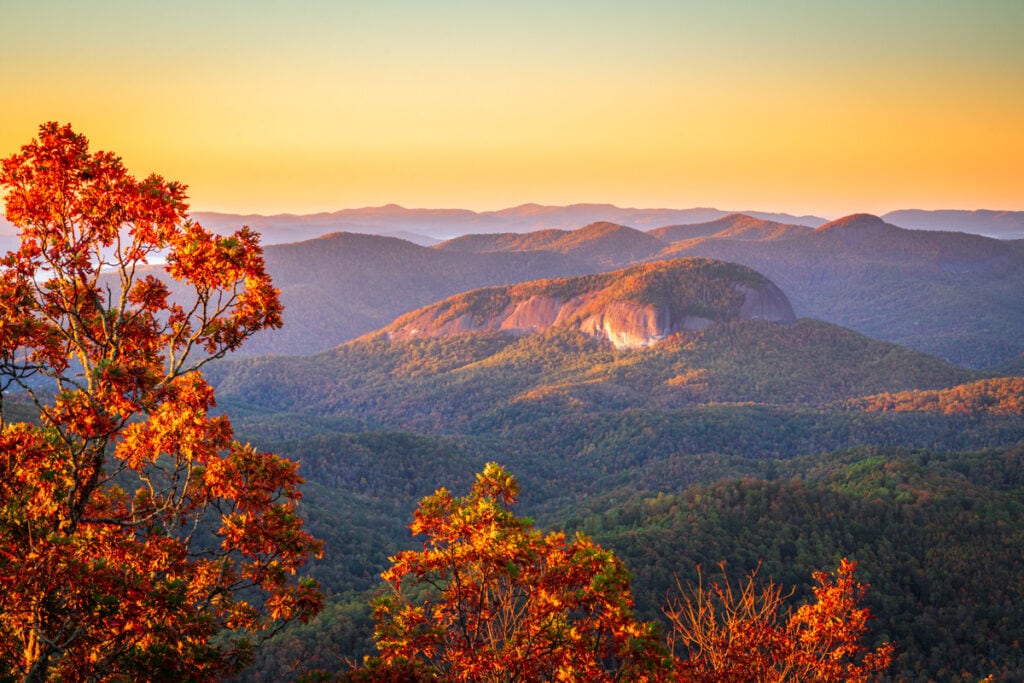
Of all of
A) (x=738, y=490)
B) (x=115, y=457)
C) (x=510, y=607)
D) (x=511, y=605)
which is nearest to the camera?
(x=115, y=457)

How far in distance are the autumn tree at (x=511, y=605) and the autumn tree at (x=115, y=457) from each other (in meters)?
2.50

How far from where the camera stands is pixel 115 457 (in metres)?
13.4

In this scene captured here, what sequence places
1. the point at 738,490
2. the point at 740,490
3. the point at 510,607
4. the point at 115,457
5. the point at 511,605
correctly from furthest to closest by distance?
the point at 740,490, the point at 738,490, the point at 511,605, the point at 510,607, the point at 115,457

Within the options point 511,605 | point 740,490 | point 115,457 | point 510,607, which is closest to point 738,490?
point 740,490

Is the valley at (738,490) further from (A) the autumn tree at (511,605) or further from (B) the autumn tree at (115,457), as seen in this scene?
(B) the autumn tree at (115,457)

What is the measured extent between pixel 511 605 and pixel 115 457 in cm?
896

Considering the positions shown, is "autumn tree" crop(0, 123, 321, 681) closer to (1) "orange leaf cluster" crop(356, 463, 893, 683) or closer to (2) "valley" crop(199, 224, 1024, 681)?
(1) "orange leaf cluster" crop(356, 463, 893, 683)

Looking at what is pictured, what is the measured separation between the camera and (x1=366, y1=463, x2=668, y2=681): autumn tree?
46.3ft

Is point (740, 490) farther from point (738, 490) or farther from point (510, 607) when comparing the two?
point (510, 607)

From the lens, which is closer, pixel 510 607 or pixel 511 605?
pixel 510 607

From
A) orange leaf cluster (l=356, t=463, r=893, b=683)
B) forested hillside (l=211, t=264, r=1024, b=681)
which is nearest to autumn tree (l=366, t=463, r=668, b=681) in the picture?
orange leaf cluster (l=356, t=463, r=893, b=683)

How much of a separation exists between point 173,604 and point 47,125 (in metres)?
8.95

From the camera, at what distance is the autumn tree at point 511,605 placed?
14117mm

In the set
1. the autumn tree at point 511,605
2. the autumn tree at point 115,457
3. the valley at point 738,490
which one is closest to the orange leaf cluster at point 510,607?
the autumn tree at point 511,605
